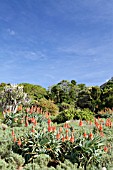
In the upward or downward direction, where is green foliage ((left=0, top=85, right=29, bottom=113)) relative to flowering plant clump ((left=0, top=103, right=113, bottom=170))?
upward

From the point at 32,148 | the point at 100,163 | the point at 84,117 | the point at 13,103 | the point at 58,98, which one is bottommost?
the point at 100,163

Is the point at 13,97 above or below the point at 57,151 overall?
above

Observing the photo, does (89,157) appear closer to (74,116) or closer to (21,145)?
Result: (21,145)

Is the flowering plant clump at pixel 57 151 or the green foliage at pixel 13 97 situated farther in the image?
the green foliage at pixel 13 97

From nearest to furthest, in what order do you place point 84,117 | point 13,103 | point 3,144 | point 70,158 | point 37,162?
point 37,162 < point 70,158 < point 3,144 < point 84,117 < point 13,103

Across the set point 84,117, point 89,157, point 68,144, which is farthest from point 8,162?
point 84,117

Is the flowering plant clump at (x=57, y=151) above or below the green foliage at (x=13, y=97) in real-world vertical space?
below

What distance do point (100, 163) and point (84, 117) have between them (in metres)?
6.84

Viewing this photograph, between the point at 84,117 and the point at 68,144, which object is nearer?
the point at 68,144

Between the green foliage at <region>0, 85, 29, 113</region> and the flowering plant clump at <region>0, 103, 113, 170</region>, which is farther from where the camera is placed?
the green foliage at <region>0, 85, 29, 113</region>

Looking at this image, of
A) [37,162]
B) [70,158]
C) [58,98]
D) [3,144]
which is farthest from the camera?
[58,98]

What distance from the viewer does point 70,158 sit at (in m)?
5.44

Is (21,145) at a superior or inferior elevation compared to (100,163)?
superior

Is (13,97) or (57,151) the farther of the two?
(13,97)
